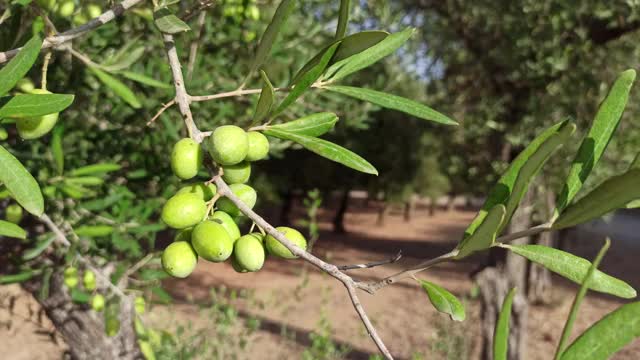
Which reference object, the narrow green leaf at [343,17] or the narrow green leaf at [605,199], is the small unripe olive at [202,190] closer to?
the narrow green leaf at [343,17]

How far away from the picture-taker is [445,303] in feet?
2.45

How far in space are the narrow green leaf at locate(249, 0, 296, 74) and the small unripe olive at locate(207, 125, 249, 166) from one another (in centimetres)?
16

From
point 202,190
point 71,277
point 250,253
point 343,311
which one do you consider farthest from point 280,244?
point 343,311

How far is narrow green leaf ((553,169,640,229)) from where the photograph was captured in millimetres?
606

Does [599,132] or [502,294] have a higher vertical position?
[599,132]

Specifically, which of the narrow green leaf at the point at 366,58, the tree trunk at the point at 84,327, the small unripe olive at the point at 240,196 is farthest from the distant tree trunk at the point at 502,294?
the small unripe olive at the point at 240,196

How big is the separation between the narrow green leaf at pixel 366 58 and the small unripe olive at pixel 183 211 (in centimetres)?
28

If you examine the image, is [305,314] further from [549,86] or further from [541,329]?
[549,86]

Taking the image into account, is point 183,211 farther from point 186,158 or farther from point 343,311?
point 343,311

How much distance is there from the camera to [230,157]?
A: 803 millimetres

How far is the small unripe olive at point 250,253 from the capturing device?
2.76 feet

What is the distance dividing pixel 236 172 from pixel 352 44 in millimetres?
257

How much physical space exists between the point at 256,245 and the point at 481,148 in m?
7.52

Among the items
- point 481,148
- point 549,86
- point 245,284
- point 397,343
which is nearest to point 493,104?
Answer: point 549,86
